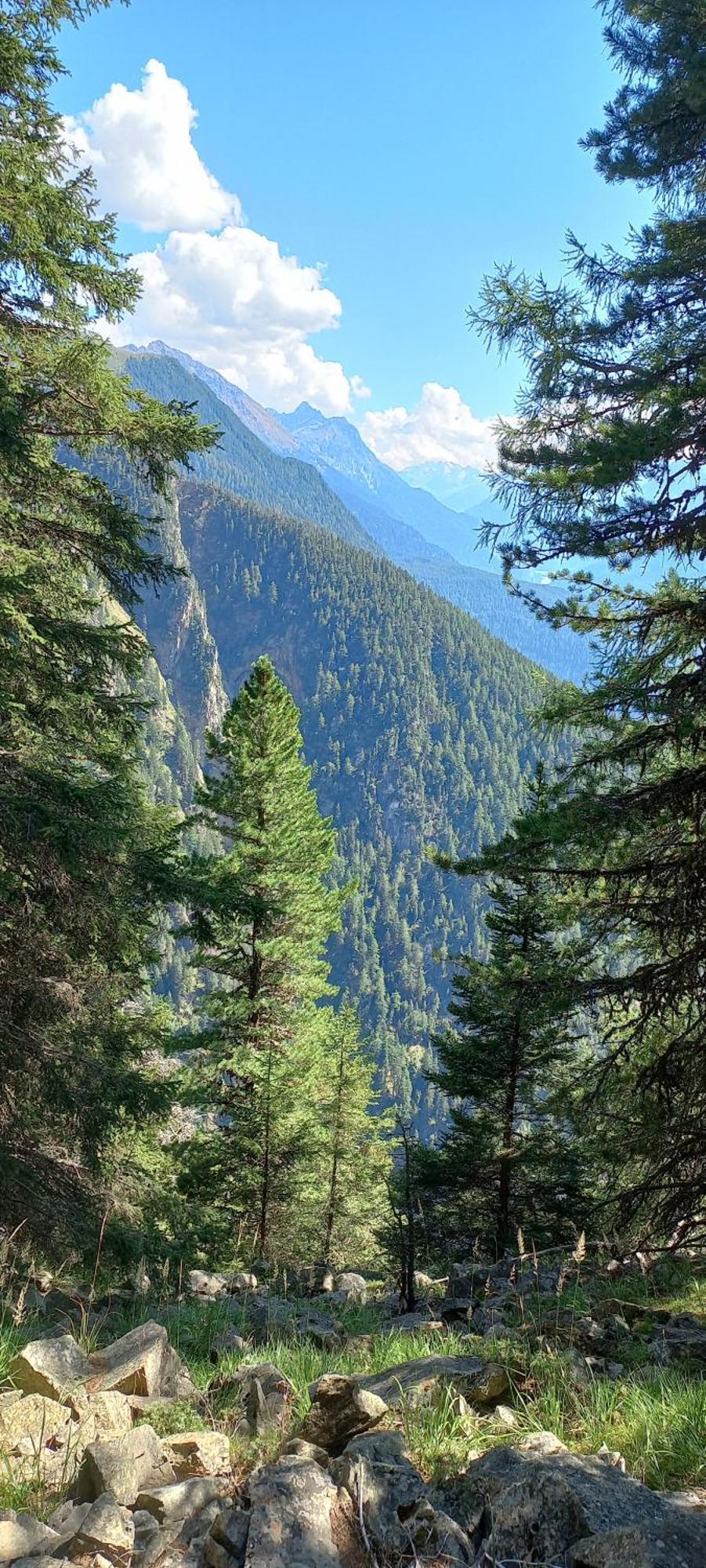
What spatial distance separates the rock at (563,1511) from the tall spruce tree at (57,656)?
503 centimetres

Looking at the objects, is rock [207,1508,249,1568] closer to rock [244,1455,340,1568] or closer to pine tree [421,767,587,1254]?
rock [244,1455,340,1568]

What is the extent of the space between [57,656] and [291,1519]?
678 centimetres

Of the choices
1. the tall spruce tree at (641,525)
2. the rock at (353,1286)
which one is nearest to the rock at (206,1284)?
the rock at (353,1286)

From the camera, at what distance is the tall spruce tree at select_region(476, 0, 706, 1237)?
5.34 meters

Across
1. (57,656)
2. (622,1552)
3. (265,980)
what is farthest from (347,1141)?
(622,1552)

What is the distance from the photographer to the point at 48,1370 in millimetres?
2947

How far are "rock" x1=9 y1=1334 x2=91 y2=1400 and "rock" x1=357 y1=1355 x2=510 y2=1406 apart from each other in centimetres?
114

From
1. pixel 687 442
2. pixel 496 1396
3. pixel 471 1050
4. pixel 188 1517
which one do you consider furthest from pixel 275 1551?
pixel 471 1050

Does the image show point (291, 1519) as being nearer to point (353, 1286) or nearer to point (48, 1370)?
point (48, 1370)

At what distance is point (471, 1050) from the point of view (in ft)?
45.5

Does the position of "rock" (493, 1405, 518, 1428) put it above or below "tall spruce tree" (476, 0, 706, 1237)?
below

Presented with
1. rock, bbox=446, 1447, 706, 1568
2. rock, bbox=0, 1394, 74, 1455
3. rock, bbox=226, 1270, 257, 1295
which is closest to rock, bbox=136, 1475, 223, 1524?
Answer: rock, bbox=0, 1394, 74, 1455

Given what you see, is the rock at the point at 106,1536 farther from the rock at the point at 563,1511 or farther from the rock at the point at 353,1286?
the rock at the point at 353,1286

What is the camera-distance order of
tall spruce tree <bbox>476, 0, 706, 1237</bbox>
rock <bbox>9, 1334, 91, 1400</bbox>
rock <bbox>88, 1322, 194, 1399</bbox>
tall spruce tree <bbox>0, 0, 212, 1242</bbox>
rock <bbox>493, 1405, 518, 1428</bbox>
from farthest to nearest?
tall spruce tree <bbox>0, 0, 212, 1242</bbox>, tall spruce tree <bbox>476, 0, 706, 1237</bbox>, rock <bbox>88, 1322, 194, 1399</bbox>, rock <bbox>9, 1334, 91, 1400</bbox>, rock <bbox>493, 1405, 518, 1428</bbox>
